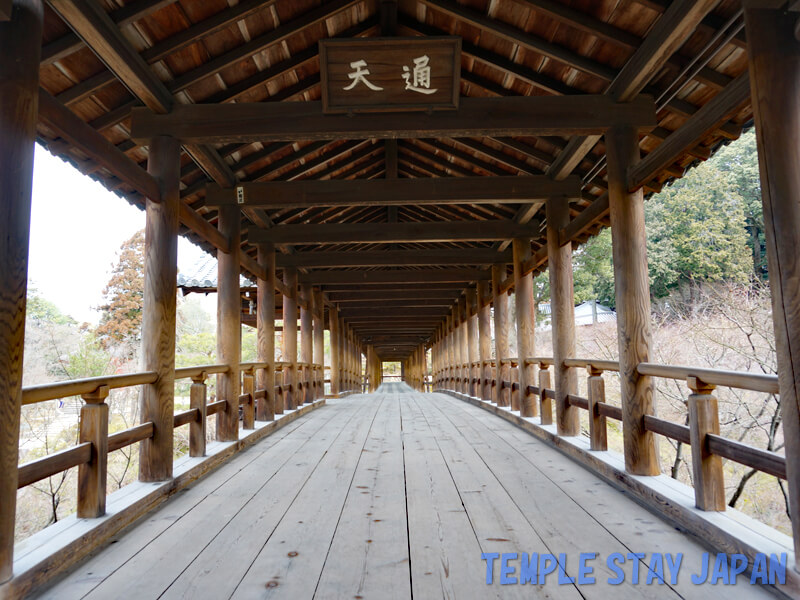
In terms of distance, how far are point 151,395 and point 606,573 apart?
9.34 ft

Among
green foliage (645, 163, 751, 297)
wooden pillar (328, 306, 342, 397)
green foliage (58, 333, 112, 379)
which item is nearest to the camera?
green foliage (58, 333, 112, 379)

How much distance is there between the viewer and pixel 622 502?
116 inches

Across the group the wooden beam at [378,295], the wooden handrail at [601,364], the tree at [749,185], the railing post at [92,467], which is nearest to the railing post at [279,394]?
the wooden handrail at [601,364]

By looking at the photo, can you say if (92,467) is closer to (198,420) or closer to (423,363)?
(198,420)

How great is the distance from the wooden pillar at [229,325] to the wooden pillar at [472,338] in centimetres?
631

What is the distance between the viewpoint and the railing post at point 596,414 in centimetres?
382

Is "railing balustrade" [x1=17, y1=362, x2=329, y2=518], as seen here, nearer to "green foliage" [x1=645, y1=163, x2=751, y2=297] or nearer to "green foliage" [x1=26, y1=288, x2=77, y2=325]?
"green foliage" [x1=645, y1=163, x2=751, y2=297]

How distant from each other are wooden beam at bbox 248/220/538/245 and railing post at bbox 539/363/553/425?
2.06 m

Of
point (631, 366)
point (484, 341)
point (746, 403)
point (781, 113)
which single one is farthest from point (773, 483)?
point (781, 113)

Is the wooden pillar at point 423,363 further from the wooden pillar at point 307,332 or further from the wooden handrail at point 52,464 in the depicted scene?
the wooden handrail at point 52,464

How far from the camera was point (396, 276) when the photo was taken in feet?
32.6

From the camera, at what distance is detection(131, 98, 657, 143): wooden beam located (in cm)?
374

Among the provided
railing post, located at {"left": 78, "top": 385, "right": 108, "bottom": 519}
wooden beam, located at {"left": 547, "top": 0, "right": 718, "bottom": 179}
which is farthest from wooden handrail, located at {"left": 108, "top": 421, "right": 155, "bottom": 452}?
wooden beam, located at {"left": 547, "top": 0, "right": 718, "bottom": 179}

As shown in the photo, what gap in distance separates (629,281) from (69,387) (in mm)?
3306
